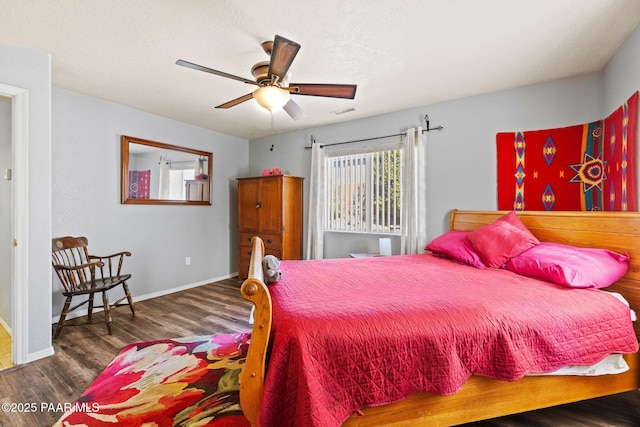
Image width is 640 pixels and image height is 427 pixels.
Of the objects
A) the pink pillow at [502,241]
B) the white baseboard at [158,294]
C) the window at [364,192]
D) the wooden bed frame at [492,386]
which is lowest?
the white baseboard at [158,294]

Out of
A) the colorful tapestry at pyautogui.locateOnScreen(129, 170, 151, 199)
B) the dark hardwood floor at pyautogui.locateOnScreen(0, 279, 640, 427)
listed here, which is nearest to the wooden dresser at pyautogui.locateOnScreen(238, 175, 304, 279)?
the dark hardwood floor at pyautogui.locateOnScreen(0, 279, 640, 427)

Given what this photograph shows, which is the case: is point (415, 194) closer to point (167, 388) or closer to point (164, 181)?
point (167, 388)

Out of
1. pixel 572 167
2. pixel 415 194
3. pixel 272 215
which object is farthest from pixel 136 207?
pixel 572 167

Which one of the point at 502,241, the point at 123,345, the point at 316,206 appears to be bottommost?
the point at 123,345

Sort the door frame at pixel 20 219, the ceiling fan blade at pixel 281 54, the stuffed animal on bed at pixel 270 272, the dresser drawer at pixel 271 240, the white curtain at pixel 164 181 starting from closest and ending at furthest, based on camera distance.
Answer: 1. the ceiling fan blade at pixel 281 54
2. the stuffed animal on bed at pixel 270 272
3. the door frame at pixel 20 219
4. the white curtain at pixel 164 181
5. the dresser drawer at pixel 271 240

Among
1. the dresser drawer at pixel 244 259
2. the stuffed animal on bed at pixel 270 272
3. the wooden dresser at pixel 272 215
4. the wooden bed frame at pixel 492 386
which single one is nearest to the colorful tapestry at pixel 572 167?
the wooden bed frame at pixel 492 386

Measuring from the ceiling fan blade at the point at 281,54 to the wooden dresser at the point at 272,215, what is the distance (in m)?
2.22

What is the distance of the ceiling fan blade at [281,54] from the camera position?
1.47 metres

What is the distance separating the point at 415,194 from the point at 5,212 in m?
4.34

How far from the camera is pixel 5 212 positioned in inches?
104

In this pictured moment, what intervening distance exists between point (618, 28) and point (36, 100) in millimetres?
4409

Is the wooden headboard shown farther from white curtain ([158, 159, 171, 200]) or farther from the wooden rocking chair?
white curtain ([158, 159, 171, 200])

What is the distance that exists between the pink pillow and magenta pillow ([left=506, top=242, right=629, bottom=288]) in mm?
155

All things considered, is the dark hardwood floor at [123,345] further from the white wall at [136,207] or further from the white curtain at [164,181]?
the white curtain at [164,181]
